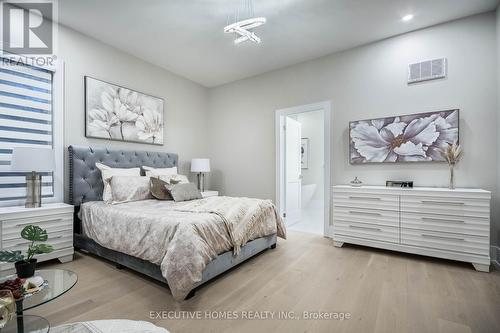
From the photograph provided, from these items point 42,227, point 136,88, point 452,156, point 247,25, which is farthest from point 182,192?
point 452,156

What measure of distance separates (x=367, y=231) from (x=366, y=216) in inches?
7.6

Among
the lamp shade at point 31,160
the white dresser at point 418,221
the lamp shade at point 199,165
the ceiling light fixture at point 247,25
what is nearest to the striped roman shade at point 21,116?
the lamp shade at point 31,160

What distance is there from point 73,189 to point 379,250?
4.03 meters

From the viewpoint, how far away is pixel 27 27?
2672 mm

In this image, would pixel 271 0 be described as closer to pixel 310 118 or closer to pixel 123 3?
pixel 123 3

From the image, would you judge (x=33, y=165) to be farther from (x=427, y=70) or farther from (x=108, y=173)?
(x=427, y=70)

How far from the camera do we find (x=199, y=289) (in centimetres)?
205

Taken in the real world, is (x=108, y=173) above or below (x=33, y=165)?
below

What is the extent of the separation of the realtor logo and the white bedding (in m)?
1.95

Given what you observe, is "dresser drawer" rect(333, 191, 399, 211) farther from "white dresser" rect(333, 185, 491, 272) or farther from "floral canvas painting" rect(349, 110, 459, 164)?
"floral canvas painting" rect(349, 110, 459, 164)

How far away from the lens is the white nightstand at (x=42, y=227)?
87.6 inches

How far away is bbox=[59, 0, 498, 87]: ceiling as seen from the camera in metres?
2.54

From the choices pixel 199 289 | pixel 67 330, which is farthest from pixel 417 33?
pixel 67 330

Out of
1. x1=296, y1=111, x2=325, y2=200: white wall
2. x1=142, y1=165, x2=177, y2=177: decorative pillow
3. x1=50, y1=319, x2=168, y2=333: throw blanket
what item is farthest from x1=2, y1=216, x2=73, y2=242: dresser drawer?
x1=296, y1=111, x2=325, y2=200: white wall
